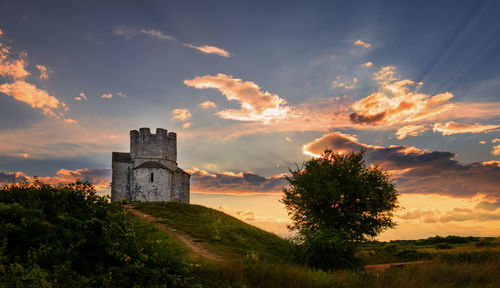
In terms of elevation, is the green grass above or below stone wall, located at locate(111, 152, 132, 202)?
below

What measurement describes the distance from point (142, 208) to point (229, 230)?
12.4 metres

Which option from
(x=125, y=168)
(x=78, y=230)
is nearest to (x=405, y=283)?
(x=78, y=230)

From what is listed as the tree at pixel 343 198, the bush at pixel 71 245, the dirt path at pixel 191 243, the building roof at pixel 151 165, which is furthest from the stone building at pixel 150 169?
the bush at pixel 71 245

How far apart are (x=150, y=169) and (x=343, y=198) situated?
32.6 m

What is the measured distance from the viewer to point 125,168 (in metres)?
51.5

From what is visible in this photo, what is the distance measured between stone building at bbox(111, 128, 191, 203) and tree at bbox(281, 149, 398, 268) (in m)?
26.2

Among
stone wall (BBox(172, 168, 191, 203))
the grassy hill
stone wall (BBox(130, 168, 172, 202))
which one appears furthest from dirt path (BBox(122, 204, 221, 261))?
stone wall (BBox(172, 168, 191, 203))

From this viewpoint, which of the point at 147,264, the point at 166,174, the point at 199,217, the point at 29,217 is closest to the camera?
the point at 29,217

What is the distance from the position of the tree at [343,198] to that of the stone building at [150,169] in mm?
26191

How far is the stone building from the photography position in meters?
48.4

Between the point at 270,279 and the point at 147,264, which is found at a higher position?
the point at 147,264

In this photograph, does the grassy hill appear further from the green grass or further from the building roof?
the building roof

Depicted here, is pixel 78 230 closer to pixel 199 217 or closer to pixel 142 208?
pixel 199 217

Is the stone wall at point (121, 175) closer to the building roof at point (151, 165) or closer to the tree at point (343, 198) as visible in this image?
the building roof at point (151, 165)
